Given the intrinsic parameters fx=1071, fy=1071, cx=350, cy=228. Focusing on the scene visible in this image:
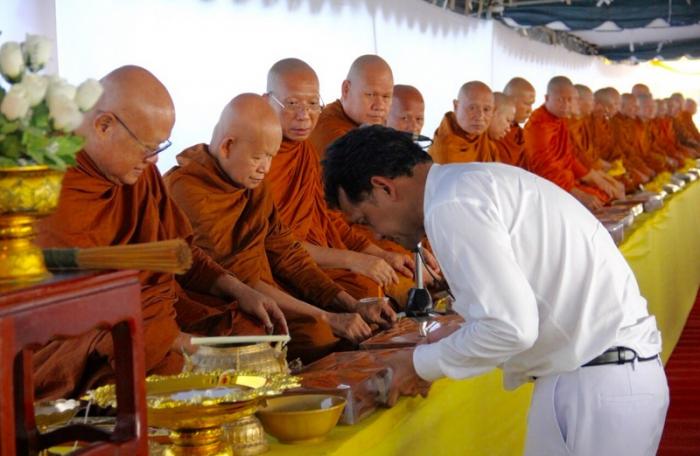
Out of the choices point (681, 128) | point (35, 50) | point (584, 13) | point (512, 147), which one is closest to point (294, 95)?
point (35, 50)

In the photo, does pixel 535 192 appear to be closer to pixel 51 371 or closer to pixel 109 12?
pixel 51 371

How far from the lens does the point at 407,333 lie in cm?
287

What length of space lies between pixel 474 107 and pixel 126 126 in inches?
158

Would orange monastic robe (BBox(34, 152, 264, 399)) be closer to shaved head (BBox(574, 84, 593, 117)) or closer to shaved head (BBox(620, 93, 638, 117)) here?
shaved head (BBox(574, 84, 593, 117))

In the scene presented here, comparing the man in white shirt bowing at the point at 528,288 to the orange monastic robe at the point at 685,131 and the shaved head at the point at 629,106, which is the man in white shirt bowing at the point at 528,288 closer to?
the shaved head at the point at 629,106

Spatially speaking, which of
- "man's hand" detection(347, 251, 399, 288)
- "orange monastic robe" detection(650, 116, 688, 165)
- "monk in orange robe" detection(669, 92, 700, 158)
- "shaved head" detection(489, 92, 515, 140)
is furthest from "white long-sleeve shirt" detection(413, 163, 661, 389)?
"monk in orange robe" detection(669, 92, 700, 158)

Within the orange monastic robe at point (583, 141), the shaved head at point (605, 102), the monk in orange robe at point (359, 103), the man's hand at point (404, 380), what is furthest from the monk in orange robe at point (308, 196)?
the shaved head at point (605, 102)

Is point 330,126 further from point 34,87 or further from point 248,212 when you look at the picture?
point 34,87

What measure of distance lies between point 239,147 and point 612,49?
524 inches

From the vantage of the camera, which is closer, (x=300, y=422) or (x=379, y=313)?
(x=300, y=422)

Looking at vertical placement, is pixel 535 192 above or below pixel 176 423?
above

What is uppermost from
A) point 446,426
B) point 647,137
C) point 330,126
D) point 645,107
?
point 330,126

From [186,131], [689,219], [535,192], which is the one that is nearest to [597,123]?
[689,219]

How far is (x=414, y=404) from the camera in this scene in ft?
7.41
